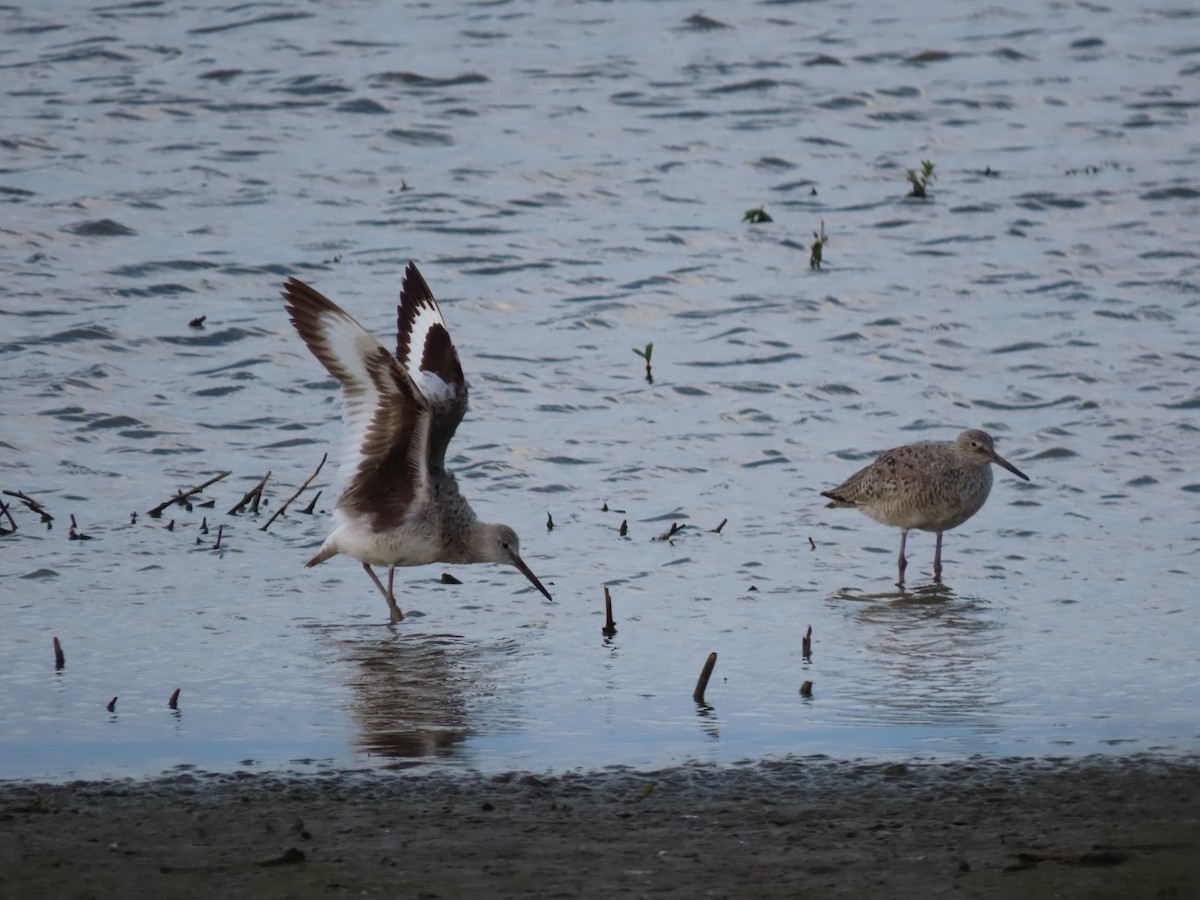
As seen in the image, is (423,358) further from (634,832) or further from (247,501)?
(634,832)

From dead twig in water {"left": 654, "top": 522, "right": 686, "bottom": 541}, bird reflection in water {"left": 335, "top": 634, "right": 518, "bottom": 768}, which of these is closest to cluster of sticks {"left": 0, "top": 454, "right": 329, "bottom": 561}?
bird reflection in water {"left": 335, "top": 634, "right": 518, "bottom": 768}

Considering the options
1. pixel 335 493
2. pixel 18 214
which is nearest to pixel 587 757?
pixel 335 493

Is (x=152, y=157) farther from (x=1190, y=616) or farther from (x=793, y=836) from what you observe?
(x=793, y=836)

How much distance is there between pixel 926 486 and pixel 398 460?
112 inches


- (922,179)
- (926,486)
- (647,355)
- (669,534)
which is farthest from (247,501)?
(922,179)

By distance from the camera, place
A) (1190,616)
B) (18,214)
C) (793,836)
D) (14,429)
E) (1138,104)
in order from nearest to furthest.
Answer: (793,836)
(1190,616)
(14,429)
(18,214)
(1138,104)

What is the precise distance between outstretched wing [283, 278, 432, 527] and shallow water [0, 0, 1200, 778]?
54cm

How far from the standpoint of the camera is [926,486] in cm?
984

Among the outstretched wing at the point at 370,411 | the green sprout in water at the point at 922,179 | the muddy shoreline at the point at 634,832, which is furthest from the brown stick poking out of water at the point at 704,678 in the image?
the green sprout in water at the point at 922,179

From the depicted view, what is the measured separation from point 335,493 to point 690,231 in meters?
6.29

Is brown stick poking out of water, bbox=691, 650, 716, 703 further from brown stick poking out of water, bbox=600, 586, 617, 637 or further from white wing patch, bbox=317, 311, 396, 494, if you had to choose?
white wing patch, bbox=317, 311, 396, 494

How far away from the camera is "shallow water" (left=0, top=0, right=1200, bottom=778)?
7445 millimetres

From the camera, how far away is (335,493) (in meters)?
10.7

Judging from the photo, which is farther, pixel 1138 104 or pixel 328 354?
pixel 1138 104
